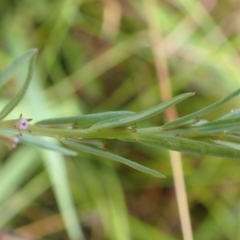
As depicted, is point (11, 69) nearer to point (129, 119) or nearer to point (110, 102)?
point (129, 119)

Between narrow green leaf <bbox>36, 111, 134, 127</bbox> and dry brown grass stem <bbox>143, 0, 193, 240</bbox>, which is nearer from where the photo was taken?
narrow green leaf <bbox>36, 111, 134, 127</bbox>

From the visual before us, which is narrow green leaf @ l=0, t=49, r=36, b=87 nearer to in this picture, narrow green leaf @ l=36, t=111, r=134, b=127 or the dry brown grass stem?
narrow green leaf @ l=36, t=111, r=134, b=127

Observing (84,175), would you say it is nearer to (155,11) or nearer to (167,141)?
(155,11)

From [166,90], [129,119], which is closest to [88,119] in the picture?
[129,119]

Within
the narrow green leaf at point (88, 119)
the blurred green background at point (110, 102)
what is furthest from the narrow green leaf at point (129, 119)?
the blurred green background at point (110, 102)

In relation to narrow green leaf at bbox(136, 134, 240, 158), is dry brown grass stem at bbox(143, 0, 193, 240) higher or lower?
higher

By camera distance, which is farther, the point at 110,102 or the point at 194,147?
the point at 110,102

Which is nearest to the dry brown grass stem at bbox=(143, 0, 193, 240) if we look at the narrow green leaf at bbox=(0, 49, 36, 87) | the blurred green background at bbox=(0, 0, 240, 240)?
the blurred green background at bbox=(0, 0, 240, 240)

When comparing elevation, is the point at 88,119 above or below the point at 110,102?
below
